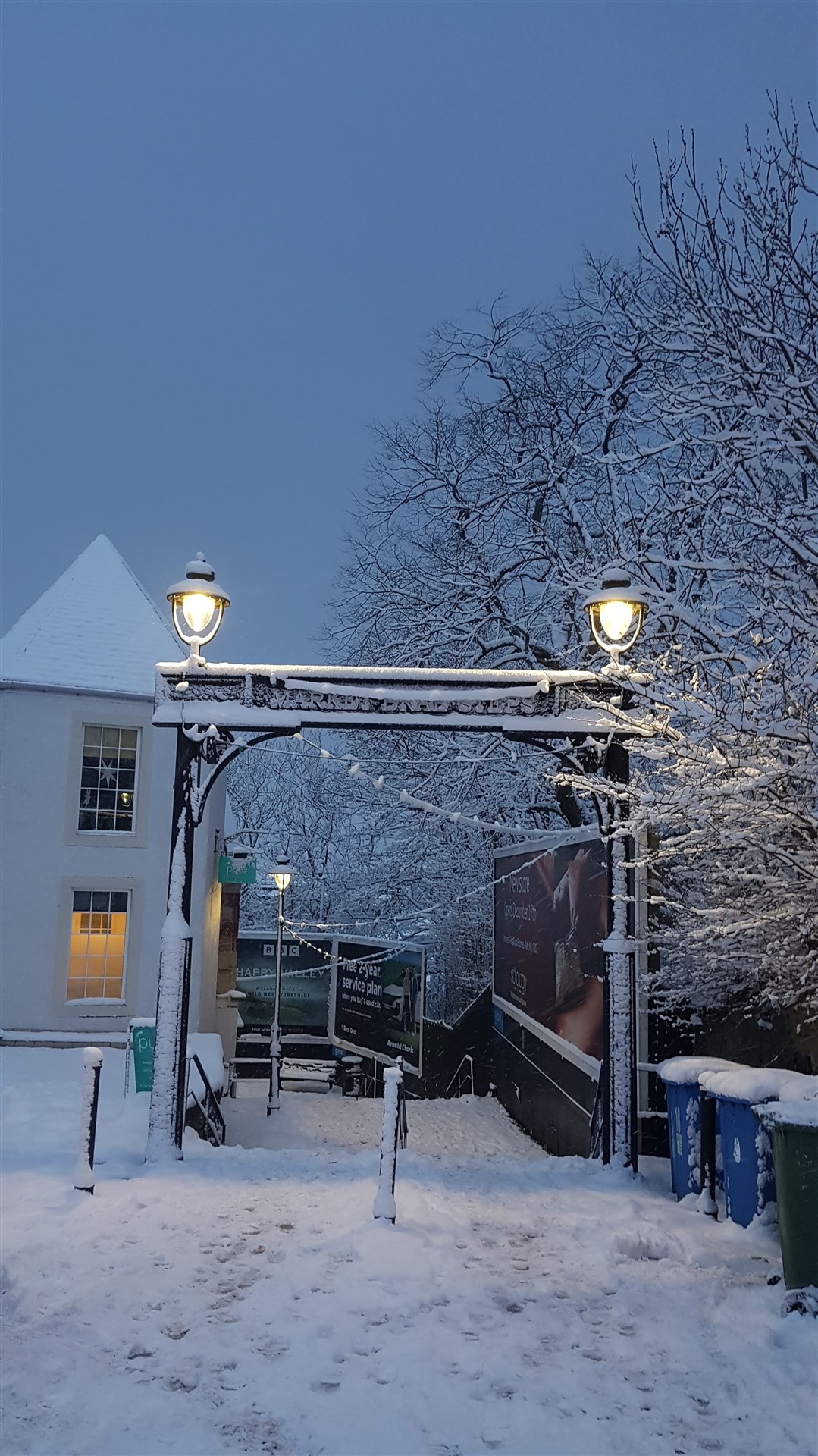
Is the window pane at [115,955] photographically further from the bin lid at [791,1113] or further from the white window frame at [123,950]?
the bin lid at [791,1113]

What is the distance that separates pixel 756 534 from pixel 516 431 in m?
9.75

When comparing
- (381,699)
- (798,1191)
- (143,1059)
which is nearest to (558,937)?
(381,699)

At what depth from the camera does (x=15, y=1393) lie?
14.1ft

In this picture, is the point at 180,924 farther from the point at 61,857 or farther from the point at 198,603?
the point at 61,857

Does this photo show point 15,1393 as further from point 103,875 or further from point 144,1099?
point 103,875

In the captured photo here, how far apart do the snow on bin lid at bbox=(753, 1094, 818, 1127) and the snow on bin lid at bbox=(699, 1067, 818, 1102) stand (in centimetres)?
23

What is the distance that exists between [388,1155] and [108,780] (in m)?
11.0

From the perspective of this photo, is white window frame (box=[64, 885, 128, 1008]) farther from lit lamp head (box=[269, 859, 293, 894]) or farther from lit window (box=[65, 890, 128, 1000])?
lit lamp head (box=[269, 859, 293, 894])

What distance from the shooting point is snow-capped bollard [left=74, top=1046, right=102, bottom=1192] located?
7207mm

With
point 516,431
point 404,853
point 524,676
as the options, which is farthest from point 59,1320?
point 404,853

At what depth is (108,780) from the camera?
54.3 ft

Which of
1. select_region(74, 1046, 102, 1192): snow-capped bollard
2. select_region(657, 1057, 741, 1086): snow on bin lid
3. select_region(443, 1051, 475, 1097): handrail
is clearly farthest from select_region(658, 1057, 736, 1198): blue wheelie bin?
select_region(443, 1051, 475, 1097): handrail

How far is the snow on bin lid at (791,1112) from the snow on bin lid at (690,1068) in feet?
4.96

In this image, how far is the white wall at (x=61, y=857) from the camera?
15.5 metres
